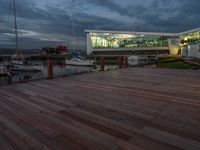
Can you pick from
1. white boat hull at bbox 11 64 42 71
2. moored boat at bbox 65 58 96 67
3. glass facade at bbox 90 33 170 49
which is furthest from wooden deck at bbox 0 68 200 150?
glass facade at bbox 90 33 170 49

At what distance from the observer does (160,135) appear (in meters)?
1.73

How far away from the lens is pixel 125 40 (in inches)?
Result: 1372

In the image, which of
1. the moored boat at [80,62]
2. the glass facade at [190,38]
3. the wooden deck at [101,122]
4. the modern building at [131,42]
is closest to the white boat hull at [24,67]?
the moored boat at [80,62]

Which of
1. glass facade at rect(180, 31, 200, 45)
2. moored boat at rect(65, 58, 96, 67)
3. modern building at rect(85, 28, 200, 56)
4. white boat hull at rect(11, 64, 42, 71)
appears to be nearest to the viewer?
white boat hull at rect(11, 64, 42, 71)

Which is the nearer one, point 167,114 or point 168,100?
point 167,114

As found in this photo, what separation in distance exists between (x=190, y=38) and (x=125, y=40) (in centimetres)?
1315

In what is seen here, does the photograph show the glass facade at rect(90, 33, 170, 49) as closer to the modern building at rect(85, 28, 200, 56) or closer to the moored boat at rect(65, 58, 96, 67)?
the modern building at rect(85, 28, 200, 56)

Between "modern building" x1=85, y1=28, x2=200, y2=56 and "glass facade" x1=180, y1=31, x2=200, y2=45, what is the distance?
1.60 ft

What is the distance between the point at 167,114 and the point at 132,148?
1.12 m

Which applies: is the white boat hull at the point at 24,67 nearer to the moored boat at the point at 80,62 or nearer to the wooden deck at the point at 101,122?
the moored boat at the point at 80,62

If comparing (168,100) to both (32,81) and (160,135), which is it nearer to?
(160,135)

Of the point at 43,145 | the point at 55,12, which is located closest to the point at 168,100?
the point at 43,145

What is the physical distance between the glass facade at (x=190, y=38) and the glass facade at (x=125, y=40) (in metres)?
4.01

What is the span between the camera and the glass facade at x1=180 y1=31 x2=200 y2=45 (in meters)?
24.9
